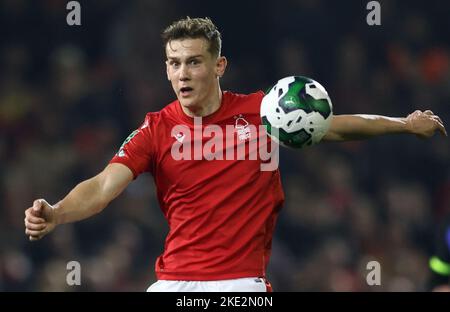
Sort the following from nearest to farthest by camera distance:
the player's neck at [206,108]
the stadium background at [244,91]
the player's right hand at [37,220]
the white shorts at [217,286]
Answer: the player's right hand at [37,220], the white shorts at [217,286], the player's neck at [206,108], the stadium background at [244,91]

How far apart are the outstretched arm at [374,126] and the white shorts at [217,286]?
834mm

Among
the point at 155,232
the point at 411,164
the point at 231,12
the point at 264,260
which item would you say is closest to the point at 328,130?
the point at 264,260

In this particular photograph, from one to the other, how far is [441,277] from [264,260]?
124 cm

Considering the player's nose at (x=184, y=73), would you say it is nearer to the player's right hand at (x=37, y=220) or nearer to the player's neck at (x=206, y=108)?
the player's neck at (x=206, y=108)

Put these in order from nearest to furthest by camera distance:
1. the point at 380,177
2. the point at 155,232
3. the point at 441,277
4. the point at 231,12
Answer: the point at 441,277 → the point at 155,232 → the point at 380,177 → the point at 231,12

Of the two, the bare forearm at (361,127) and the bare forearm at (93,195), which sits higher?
the bare forearm at (361,127)

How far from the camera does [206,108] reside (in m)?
5.69

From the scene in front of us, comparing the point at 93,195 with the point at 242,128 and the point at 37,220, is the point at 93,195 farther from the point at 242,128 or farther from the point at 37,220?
the point at 242,128

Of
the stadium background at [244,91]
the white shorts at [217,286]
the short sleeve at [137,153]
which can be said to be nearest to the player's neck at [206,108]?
the short sleeve at [137,153]

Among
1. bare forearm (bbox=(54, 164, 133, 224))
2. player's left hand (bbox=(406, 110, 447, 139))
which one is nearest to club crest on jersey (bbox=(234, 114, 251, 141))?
bare forearm (bbox=(54, 164, 133, 224))

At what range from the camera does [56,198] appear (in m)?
10.2

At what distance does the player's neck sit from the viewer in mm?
5677

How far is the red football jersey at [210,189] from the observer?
5.45 m
